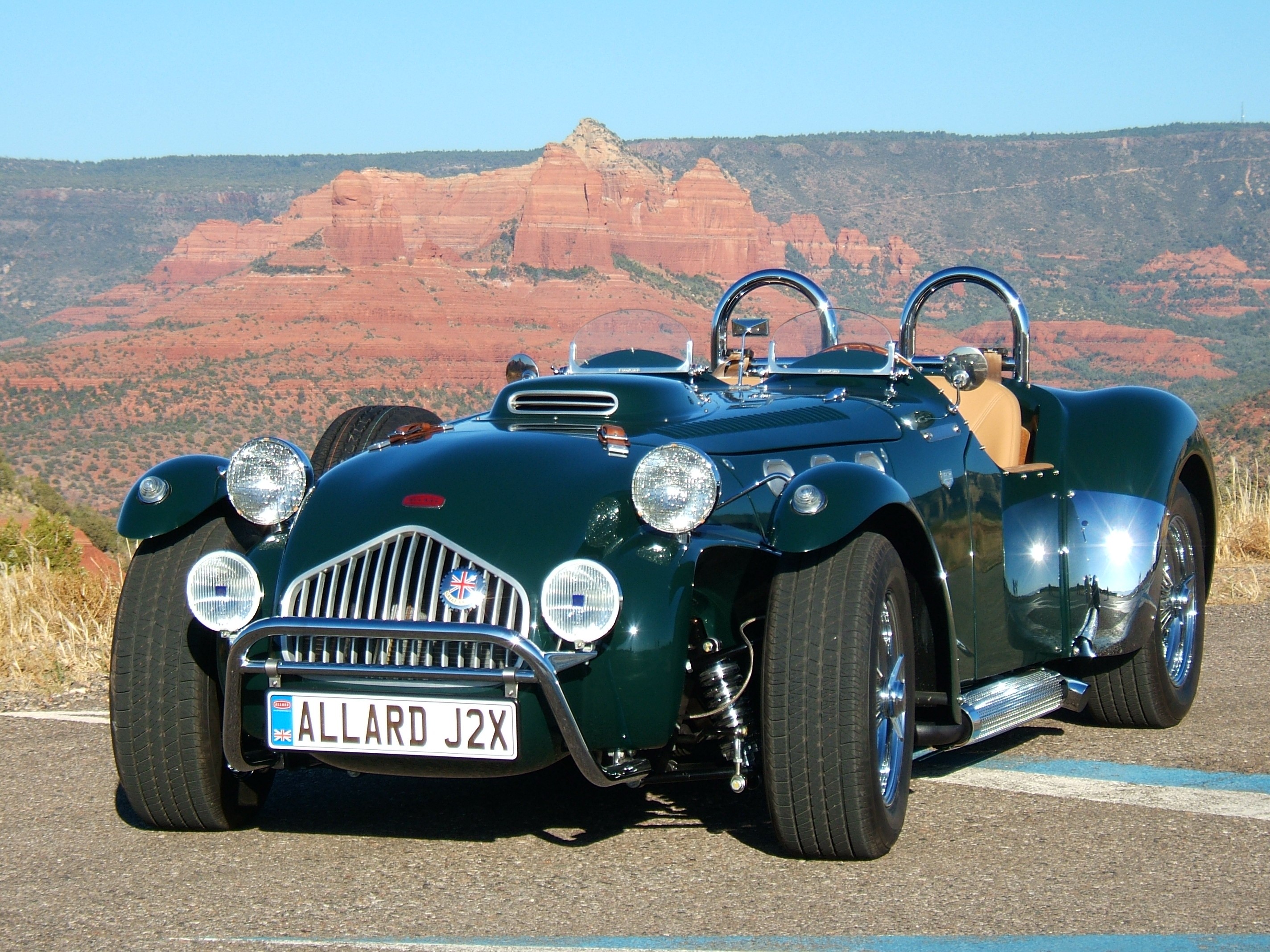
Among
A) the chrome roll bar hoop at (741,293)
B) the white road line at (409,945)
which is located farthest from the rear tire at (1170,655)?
the white road line at (409,945)

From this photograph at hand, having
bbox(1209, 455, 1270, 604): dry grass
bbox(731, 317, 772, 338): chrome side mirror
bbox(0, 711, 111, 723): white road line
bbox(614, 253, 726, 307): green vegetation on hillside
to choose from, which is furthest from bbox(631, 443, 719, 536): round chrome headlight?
bbox(614, 253, 726, 307): green vegetation on hillside

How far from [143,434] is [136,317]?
48282 millimetres

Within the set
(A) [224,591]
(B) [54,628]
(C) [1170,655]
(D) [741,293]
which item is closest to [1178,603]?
(C) [1170,655]

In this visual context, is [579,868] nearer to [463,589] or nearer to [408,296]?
[463,589]

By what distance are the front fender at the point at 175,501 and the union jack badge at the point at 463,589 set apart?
3.46 feet

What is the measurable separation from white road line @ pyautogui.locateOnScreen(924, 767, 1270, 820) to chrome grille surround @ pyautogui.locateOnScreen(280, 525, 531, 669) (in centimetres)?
201

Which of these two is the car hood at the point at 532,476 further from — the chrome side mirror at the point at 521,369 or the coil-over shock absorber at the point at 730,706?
the chrome side mirror at the point at 521,369

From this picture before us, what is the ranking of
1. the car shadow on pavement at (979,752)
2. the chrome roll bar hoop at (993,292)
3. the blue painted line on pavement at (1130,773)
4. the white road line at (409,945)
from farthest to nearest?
the chrome roll bar hoop at (993,292) → the car shadow on pavement at (979,752) → the blue painted line on pavement at (1130,773) → the white road line at (409,945)

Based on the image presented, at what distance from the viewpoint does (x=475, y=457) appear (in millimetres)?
4371

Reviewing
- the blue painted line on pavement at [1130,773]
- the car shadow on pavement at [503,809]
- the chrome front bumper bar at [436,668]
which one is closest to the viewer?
the chrome front bumper bar at [436,668]

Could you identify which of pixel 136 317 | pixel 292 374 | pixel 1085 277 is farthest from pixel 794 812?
pixel 136 317

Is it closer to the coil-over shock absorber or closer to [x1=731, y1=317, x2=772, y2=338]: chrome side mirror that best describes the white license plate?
the coil-over shock absorber

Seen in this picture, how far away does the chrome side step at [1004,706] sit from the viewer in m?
4.77

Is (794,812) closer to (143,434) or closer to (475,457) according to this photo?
(475,457)
